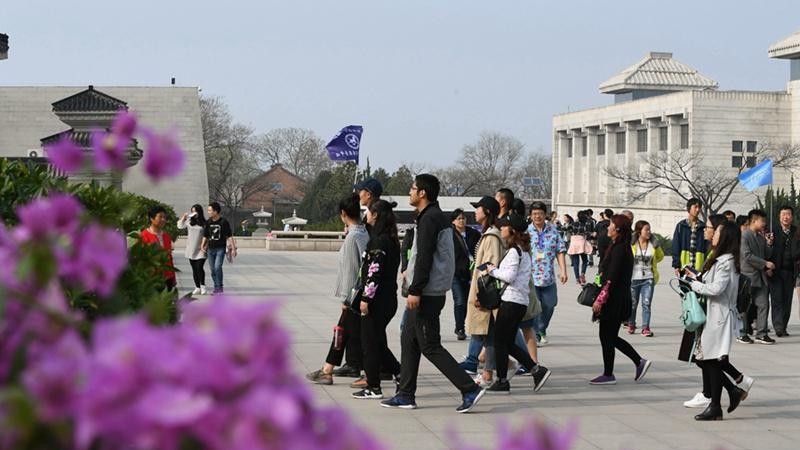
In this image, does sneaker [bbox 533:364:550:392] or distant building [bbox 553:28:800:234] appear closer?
sneaker [bbox 533:364:550:392]

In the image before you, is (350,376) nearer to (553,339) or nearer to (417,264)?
(417,264)

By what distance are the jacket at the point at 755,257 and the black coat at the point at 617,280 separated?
4297 mm

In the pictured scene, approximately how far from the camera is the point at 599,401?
417 inches

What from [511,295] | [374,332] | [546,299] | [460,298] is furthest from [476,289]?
[546,299]

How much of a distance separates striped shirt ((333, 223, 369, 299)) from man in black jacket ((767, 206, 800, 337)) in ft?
23.1

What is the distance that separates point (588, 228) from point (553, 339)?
19350 mm

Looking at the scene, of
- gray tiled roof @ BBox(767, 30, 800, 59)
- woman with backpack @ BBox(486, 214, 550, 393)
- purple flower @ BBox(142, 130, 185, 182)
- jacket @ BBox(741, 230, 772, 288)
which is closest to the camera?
purple flower @ BBox(142, 130, 185, 182)

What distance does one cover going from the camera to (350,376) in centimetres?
1185

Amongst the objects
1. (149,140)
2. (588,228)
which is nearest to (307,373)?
(149,140)

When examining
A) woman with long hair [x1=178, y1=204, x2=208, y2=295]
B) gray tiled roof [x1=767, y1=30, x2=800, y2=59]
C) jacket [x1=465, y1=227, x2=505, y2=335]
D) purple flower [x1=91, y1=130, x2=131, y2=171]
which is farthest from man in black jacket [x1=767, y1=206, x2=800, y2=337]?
gray tiled roof [x1=767, y1=30, x2=800, y2=59]

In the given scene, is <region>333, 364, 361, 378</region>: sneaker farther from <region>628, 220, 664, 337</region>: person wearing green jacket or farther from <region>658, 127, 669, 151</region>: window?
<region>658, 127, 669, 151</region>: window

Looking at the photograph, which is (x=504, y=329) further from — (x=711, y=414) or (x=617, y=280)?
(x=711, y=414)

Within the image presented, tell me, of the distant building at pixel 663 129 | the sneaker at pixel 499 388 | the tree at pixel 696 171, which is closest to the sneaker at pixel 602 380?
the sneaker at pixel 499 388

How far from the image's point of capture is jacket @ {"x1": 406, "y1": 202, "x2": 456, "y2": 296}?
964 cm
